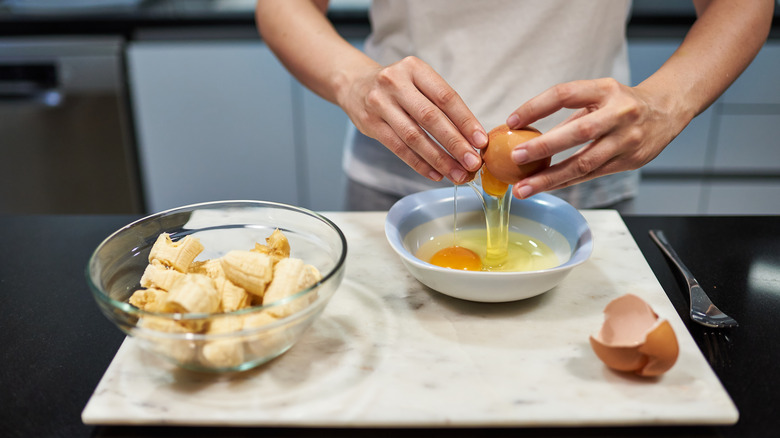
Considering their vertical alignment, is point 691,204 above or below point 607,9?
below

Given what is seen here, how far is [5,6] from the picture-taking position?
6.88 feet

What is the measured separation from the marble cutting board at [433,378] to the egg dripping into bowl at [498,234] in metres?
0.07

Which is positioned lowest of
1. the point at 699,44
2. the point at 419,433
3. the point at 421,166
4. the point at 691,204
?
the point at 691,204

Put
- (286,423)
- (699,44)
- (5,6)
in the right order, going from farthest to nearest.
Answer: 1. (5,6)
2. (699,44)
3. (286,423)

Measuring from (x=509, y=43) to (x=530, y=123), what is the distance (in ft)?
1.39

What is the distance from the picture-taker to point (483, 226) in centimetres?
97

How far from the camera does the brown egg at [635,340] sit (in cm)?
62

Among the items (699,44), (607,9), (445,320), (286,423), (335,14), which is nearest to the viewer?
(286,423)

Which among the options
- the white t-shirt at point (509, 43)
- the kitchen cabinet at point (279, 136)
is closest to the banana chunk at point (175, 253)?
the white t-shirt at point (509, 43)

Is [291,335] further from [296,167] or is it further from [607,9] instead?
[296,167]

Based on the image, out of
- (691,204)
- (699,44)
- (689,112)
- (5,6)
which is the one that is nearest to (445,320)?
(689,112)

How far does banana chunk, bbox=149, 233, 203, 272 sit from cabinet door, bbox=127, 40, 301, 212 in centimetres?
134

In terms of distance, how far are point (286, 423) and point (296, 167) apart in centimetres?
160

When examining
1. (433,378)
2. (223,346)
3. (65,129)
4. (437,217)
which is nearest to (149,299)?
(223,346)
